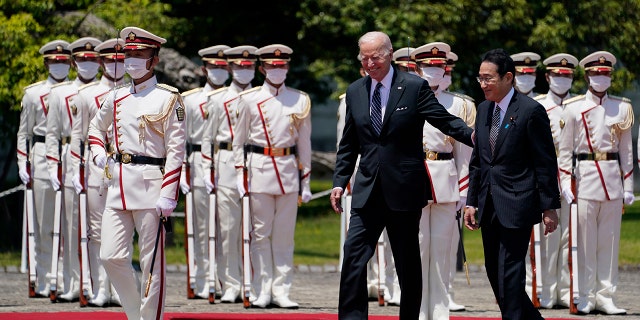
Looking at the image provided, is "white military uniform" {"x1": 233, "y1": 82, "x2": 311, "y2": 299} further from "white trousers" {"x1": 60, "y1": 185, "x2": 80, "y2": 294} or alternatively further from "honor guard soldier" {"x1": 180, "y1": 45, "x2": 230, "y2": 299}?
"white trousers" {"x1": 60, "y1": 185, "x2": 80, "y2": 294}

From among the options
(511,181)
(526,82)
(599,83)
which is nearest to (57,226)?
(526,82)

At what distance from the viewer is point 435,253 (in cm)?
1127

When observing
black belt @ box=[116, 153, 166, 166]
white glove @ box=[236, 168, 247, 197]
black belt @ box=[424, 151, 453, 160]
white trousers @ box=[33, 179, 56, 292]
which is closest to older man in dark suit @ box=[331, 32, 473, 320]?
black belt @ box=[116, 153, 166, 166]

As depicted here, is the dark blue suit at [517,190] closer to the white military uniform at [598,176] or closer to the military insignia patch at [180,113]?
the military insignia patch at [180,113]

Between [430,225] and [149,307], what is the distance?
2507 mm

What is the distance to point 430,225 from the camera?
11312 millimetres

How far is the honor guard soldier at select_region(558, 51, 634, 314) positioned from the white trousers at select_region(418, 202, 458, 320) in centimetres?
149

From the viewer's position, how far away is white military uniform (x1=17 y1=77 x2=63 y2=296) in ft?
44.9

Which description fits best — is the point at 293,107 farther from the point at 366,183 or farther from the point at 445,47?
the point at 366,183

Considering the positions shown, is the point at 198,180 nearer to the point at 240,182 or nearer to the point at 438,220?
the point at 240,182

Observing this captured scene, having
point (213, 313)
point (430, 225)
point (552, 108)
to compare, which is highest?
point (552, 108)

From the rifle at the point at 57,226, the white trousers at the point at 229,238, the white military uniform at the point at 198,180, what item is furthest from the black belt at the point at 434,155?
the rifle at the point at 57,226

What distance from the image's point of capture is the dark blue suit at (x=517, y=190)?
919 centimetres

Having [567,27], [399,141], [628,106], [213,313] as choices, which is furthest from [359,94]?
[567,27]
